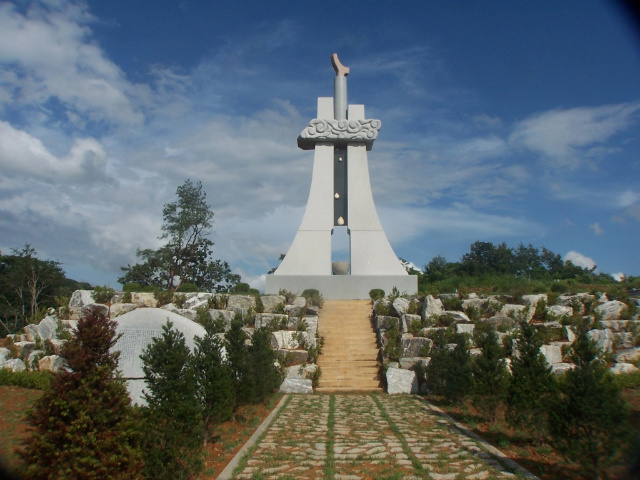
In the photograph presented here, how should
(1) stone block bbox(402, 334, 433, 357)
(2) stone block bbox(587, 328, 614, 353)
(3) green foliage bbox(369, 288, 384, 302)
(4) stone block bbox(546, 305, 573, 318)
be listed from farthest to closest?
(3) green foliage bbox(369, 288, 384, 302) < (4) stone block bbox(546, 305, 573, 318) < (1) stone block bbox(402, 334, 433, 357) < (2) stone block bbox(587, 328, 614, 353)

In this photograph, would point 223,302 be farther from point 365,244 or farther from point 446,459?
point 446,459

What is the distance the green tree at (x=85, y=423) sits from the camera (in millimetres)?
4453

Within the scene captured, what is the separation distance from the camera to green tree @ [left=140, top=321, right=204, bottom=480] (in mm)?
5168

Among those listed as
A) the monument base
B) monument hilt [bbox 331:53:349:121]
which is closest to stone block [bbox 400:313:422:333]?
the monument base

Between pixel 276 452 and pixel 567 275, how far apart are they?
25.6 metres

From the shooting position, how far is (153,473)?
16.4ft

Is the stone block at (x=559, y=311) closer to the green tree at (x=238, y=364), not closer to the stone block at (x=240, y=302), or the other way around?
the stone block at (x=240, y=302)

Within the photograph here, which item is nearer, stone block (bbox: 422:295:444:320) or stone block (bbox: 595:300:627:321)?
stone block (bbox: 595:300:627:321)

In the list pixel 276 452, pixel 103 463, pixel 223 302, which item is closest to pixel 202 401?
pixel 276 452

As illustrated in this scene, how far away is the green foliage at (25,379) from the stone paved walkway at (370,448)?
15.9ft

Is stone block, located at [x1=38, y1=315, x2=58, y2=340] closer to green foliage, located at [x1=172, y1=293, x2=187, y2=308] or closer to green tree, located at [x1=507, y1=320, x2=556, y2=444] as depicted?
green foliage, located at [x1=172, y1=293, x2=187, y2=308]

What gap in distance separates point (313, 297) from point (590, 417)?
13.3m

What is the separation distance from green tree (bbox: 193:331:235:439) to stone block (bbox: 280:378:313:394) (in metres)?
4.69

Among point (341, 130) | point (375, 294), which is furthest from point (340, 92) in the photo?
point (375, 294)
